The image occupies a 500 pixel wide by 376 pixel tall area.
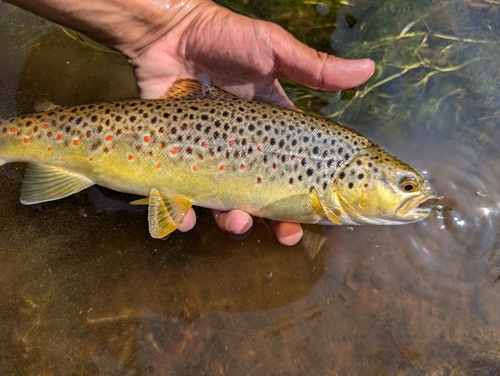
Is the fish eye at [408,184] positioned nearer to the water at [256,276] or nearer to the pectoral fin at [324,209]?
the pectoral fin at [324,209]

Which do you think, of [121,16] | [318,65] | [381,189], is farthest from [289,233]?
[121,16]

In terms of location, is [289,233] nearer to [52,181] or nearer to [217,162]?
[217,162]

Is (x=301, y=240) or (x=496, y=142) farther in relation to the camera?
(x=496, y=142)

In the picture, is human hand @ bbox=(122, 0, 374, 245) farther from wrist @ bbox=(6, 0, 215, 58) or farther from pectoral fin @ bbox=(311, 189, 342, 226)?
pectoral fin @ bbox=(311, 189, 342, 226)

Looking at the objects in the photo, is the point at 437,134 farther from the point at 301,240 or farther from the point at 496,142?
the point at 301,240

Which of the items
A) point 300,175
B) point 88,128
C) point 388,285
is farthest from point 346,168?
point 88,128

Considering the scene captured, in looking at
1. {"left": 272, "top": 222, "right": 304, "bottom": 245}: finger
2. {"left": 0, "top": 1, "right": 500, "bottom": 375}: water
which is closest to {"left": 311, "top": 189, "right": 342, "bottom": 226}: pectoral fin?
{"left": 272, "top": 222, "right": 304, "bottom": 245}: finger

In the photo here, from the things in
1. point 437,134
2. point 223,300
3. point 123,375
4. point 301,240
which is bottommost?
point 123,375
